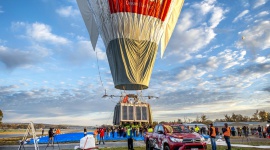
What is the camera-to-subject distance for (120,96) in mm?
50094

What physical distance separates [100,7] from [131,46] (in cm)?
848

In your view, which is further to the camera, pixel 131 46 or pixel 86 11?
pixel 86 11

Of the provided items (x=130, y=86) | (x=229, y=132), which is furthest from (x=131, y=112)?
(x=229, y=132)

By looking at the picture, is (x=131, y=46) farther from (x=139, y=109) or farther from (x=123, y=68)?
(x=139, y=109)

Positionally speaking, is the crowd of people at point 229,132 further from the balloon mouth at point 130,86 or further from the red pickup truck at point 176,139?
the balloon mouth at point 130,86

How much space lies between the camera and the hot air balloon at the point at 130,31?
137ft

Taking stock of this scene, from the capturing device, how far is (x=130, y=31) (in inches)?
1672

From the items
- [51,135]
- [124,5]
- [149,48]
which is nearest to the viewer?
[51,135]

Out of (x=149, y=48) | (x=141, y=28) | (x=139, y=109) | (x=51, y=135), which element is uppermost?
(x=141, y=28)

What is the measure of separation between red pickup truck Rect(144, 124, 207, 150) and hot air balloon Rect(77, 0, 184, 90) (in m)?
A: 27.6

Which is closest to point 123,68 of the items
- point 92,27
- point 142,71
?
point 142,71

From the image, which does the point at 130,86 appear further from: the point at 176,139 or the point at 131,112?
the point at 176,139

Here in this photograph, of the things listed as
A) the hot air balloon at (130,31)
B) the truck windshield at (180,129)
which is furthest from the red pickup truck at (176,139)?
the hot air balloon at (130,31)

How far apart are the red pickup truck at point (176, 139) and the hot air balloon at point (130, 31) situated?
90.6 ft
